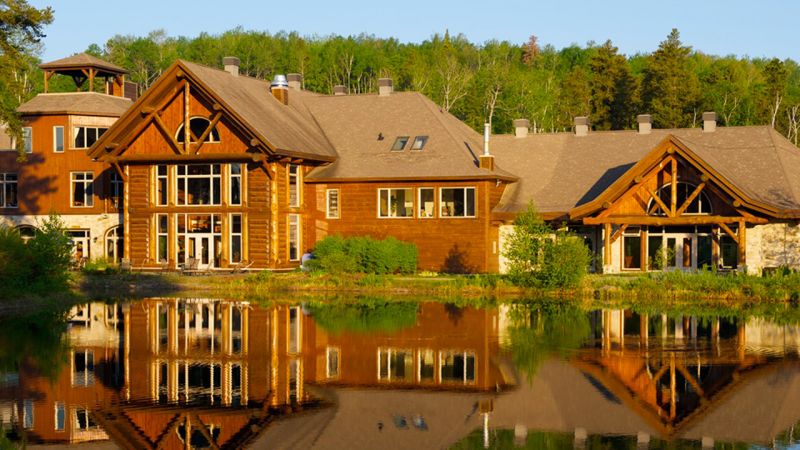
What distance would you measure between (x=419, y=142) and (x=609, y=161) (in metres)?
7.98

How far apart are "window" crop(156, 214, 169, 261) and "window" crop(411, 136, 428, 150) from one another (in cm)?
1041

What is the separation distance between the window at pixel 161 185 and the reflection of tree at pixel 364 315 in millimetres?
13413

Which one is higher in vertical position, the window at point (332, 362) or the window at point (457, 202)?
the window at point (457, 202)

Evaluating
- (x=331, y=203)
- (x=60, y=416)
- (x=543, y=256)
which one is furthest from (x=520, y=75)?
(x=60, y=416)

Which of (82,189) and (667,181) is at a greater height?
(82,189)

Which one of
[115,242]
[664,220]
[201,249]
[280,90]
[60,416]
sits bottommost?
[60,416]

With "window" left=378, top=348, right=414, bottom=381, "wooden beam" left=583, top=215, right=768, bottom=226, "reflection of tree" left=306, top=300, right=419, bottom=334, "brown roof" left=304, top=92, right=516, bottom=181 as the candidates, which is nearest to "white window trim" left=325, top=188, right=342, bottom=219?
"brown roof" left=304, top=92, right=516, bottom=181

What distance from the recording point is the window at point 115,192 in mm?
52188

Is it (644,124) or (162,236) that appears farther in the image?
(644,124)

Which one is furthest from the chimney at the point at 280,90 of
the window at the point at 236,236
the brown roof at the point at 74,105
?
the window at the point at 236,236

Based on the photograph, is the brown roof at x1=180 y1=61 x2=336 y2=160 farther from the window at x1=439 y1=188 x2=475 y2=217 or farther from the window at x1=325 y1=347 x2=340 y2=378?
the window at x1=325 y1=347 x2=340 y2=378

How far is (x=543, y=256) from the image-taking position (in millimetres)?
39500

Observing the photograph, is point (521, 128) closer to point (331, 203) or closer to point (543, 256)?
point (331, 203)

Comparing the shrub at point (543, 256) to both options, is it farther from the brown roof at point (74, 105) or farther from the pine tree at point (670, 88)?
the pine tree at point (670, 88)
